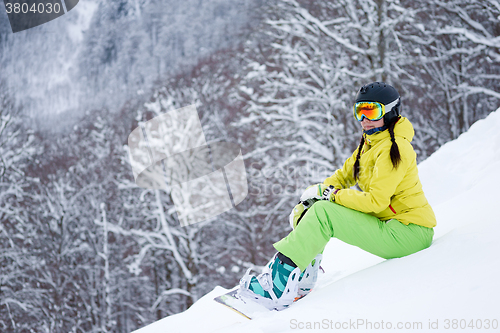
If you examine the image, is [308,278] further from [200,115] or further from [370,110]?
[200,115]

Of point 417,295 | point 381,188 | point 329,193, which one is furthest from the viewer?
point 329,193

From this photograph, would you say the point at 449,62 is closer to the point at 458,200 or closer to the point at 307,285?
the point at 458,200

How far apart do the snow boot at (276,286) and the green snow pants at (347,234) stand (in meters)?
0.06

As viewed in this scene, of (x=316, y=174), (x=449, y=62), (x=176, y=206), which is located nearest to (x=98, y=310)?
(x=176, y=206)

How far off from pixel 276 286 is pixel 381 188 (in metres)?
0.79

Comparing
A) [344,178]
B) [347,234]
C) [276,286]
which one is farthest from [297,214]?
[344,178]

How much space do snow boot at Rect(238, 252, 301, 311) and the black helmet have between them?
3.40ft

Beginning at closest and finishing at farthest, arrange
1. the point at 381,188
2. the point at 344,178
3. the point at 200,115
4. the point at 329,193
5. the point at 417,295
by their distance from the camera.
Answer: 1. the point at 417,295
2. the point at 381,188
3. the point at 329,193
4. the point at 344,178
5. the point at 200,115

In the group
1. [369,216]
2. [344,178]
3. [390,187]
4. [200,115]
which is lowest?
[200,115]

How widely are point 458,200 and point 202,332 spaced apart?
7.45 feet

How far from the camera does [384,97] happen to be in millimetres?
2059

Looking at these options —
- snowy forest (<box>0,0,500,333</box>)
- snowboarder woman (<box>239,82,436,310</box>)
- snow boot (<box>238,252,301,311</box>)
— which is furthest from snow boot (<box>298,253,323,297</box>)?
snowy forest (<box>0,0,500,333</box>)

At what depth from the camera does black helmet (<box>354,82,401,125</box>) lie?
2057mm

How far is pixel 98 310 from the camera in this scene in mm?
11938
